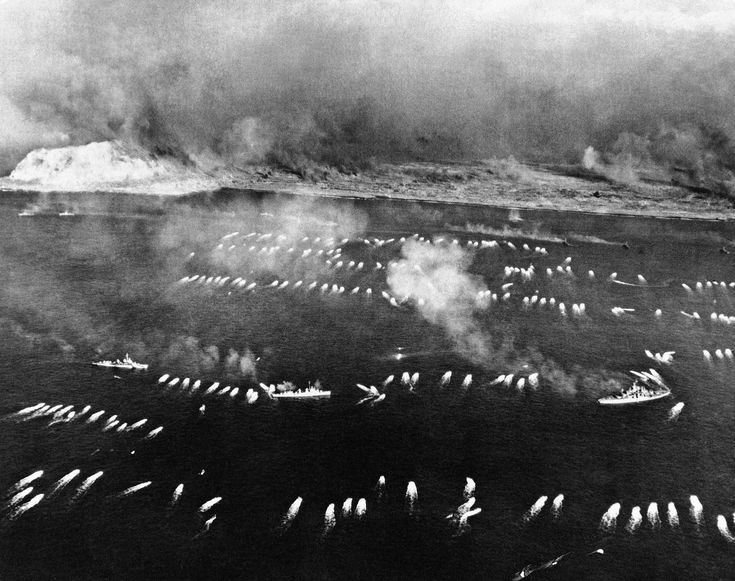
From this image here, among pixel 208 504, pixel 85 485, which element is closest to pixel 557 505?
pixel 208 504

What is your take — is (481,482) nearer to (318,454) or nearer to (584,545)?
(584,545)

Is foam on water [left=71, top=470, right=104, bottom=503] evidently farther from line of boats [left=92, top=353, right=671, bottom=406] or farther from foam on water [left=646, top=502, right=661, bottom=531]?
foam on water [left=646, top=502, right=661, bottom=531]

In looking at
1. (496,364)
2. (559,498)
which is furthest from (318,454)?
(496,364)

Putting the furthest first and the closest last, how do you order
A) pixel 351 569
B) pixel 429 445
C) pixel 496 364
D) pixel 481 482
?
pixel 496 364, pixel 429 445, pixel 481 482, pixel 351 569

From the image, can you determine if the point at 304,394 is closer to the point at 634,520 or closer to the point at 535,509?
the point at 535,509

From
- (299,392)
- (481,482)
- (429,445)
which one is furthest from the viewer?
(299,392)

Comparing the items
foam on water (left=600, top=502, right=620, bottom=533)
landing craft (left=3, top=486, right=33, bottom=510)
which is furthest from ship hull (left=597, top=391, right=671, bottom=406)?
landing craft (left=3, top=486, right=33, bottom=510)

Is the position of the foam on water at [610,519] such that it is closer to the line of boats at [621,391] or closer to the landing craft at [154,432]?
the line of boats at [621,391]
